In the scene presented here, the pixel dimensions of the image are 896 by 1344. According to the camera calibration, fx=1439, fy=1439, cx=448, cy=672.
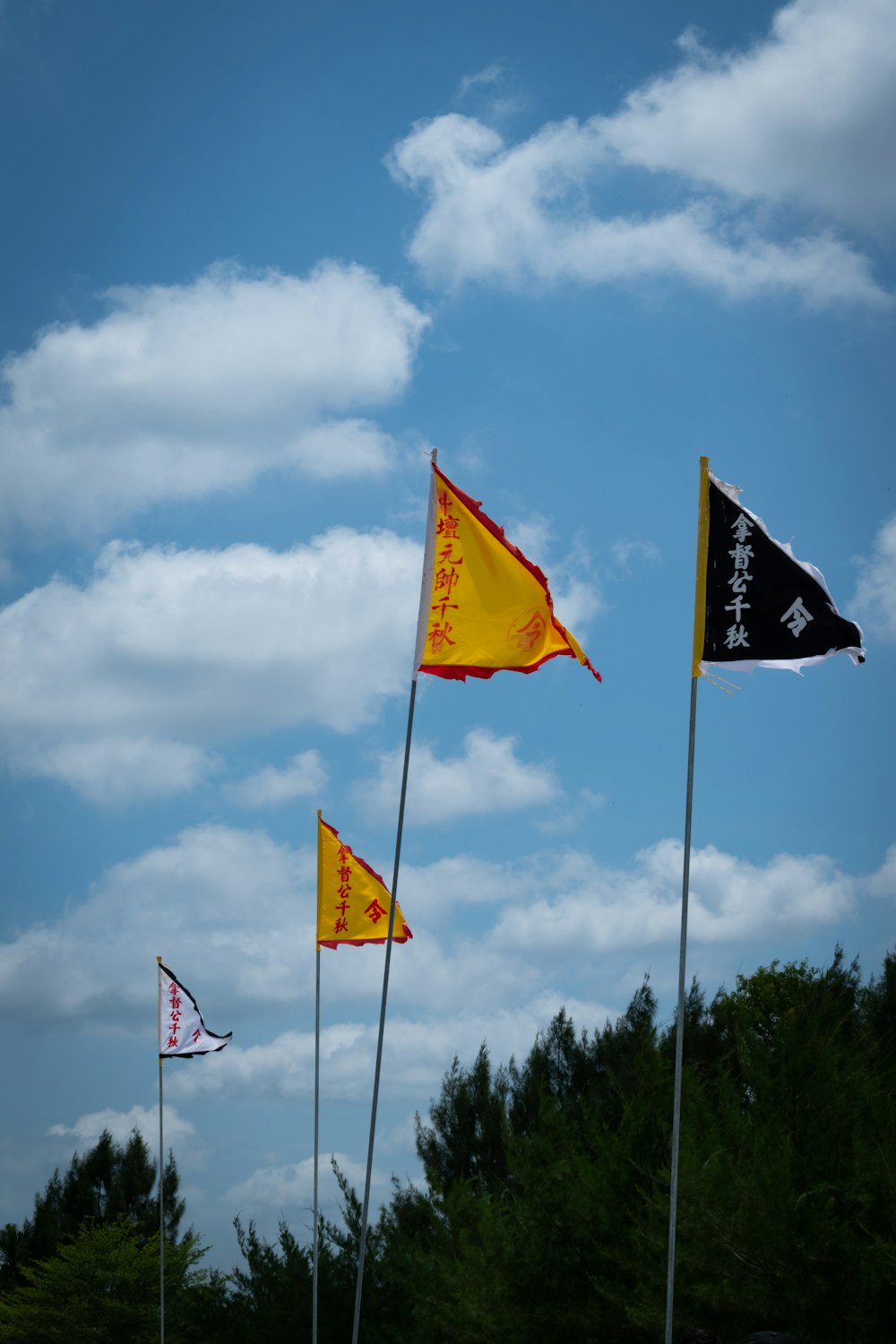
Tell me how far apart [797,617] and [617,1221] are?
904 centimetres

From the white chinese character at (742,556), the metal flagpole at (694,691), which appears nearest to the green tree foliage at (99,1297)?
the metal flagpole at (694,691)

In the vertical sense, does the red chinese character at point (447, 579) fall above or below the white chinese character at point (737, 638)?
above

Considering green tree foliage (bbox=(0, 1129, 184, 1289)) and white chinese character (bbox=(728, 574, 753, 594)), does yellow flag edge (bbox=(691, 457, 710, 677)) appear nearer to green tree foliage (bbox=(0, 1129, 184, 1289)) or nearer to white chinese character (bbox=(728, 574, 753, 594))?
white chinese character (bbox=(728, 574, 753, 594))

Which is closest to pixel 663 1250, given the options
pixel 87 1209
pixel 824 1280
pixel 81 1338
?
pixel 824 1280

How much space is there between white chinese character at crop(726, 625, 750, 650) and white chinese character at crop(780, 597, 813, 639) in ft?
1.02

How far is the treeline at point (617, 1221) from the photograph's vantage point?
1329 centimetres

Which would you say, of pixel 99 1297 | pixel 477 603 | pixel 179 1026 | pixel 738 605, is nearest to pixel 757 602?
pixel 738 605

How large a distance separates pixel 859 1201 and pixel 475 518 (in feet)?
23.7

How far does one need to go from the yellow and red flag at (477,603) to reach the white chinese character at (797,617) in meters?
1.85

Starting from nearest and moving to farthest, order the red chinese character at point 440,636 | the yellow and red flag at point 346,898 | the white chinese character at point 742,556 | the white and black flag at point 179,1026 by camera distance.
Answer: the white chinese character at point 742,556, the red chinese character at point 440,636, the yellow and red flag at point 346,898, the white and black flag at point 179,1026

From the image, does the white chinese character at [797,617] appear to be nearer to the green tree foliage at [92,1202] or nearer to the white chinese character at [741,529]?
the white chinese character at [741,529]

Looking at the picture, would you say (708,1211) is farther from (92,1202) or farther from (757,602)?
(92,1202)

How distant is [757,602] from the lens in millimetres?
11078

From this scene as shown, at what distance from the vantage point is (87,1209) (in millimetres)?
38312
